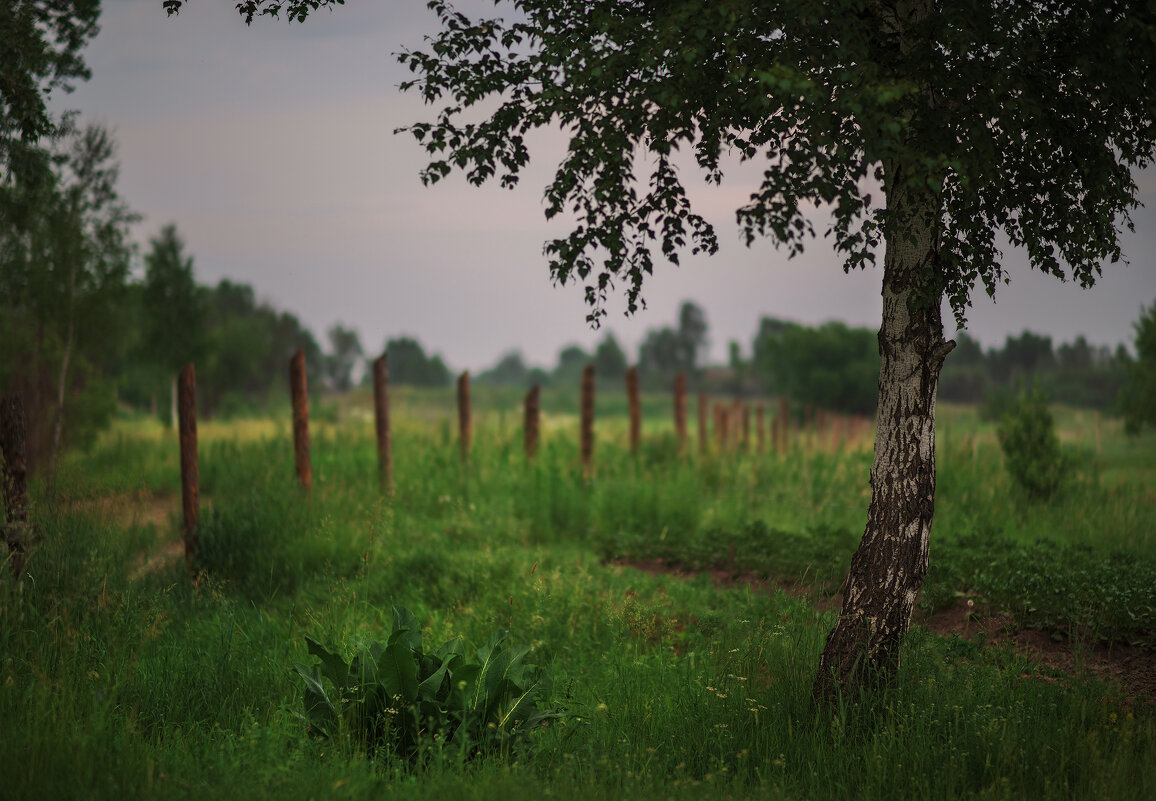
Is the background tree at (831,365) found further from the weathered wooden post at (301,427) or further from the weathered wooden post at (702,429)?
the weathered wooden post at (301,427)

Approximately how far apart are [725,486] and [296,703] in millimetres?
9396

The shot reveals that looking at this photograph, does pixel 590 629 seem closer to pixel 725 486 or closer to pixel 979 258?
pixel 979 258

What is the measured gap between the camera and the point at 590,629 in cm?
693

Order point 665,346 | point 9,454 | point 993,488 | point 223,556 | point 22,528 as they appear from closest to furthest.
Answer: point 22,528, point 9,454, point 223,556, point 993,488, point 665,346

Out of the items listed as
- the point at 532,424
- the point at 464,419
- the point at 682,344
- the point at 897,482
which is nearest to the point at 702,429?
the point at 532,424

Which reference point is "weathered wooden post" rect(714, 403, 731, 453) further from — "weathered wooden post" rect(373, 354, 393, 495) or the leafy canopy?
the leafy canopy

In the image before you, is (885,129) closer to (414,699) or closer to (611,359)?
(414,699)

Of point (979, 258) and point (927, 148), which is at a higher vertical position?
point (927, 148)

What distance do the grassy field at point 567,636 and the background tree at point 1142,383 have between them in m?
16.0

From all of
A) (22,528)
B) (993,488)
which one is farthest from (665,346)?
(22,528)

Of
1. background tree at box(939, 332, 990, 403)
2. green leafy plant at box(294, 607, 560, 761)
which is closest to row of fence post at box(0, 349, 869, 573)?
green leafy plant at box(294, 607, 560, 761)

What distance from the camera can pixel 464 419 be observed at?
1342 centimetres

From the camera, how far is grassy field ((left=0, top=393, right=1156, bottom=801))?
4.27 m

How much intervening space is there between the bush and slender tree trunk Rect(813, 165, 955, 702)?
9.15 m
